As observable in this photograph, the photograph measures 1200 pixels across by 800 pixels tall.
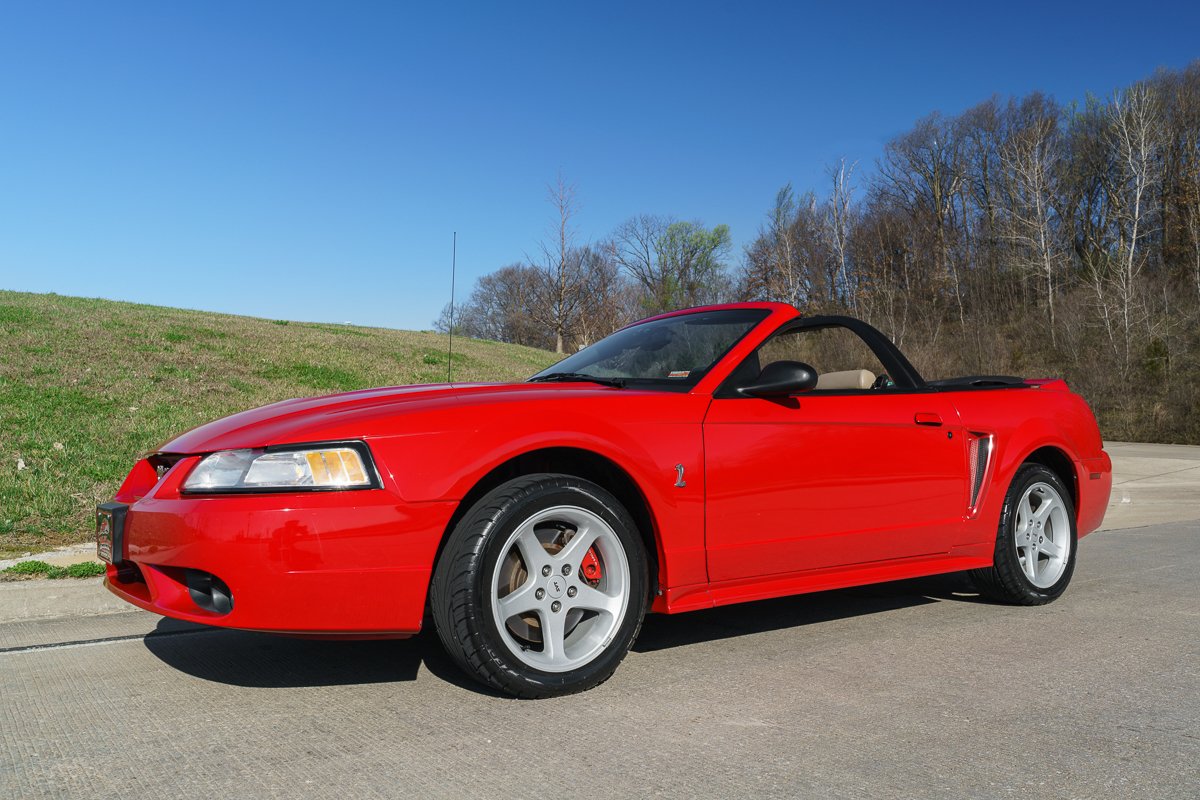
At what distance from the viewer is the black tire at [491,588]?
119 inches

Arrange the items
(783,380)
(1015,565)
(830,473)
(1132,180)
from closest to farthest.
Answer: (783,380), (830,473), (1015,565), (1132,180)

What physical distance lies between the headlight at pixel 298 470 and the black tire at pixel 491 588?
1.24ft

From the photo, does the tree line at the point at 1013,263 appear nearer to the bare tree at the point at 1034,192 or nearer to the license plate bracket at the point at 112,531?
the bare tree at the point at 1034,192

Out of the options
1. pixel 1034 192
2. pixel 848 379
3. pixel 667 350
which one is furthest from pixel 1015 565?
Result: pixel 1034 192

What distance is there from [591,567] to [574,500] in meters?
0.29

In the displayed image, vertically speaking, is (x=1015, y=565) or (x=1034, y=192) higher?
(x=1034, y=192)

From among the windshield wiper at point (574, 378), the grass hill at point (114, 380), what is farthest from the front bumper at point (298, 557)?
the grass hill at point (114, 380)

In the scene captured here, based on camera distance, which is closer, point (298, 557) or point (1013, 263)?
point (298, 557)

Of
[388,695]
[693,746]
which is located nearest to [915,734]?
[693,746]

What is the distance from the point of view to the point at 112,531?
131 inches

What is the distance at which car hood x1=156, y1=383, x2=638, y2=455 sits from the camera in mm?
3037

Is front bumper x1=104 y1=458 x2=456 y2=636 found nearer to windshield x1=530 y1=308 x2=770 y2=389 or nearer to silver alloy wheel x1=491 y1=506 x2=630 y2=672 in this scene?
silver alloy wheel x1=491 y1=506 x2=630 y2=672

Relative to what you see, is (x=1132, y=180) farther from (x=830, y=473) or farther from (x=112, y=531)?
(x=112, y=531)

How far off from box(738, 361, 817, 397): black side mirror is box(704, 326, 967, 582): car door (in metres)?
0.06
